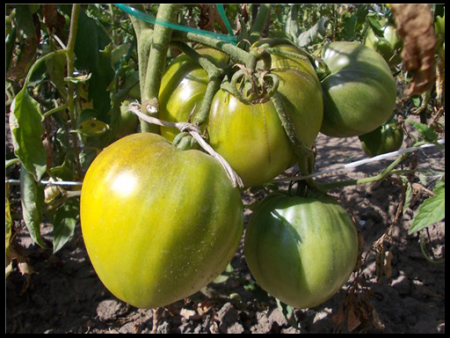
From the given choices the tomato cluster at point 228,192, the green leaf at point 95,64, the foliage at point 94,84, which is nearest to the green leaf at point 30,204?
the foliage at point 94,84

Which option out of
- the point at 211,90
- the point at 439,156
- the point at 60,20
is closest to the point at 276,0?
the point at 211,90

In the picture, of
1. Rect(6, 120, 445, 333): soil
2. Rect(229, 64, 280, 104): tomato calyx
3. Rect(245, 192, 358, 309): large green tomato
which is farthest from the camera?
Rect(6, 120, 445, 333): soil

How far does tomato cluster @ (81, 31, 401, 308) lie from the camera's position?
0.66 meters

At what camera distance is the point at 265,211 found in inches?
36.9

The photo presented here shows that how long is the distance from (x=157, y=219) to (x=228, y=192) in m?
0.12

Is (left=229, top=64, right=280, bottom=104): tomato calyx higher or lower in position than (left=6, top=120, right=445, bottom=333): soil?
higher

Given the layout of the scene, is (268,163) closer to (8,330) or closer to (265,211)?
(265,211)

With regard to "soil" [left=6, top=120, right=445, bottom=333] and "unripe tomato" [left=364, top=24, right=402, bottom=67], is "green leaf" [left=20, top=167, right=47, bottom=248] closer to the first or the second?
"soil" [left=6, top=120, right=445, bottom=333]

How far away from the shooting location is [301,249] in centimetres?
87

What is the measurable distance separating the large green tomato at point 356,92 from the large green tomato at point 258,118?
0.30ft

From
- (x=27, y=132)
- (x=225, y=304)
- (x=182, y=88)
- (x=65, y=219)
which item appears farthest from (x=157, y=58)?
(x=225, y=304)

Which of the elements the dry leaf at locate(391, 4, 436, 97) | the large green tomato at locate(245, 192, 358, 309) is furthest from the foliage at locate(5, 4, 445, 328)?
the dry leaf at locate(391, 4, 436, 97)

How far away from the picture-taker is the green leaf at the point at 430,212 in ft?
2.64

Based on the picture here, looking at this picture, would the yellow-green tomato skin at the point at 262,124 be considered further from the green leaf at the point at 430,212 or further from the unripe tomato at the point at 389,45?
the unripe tomato at the point at 389,45
